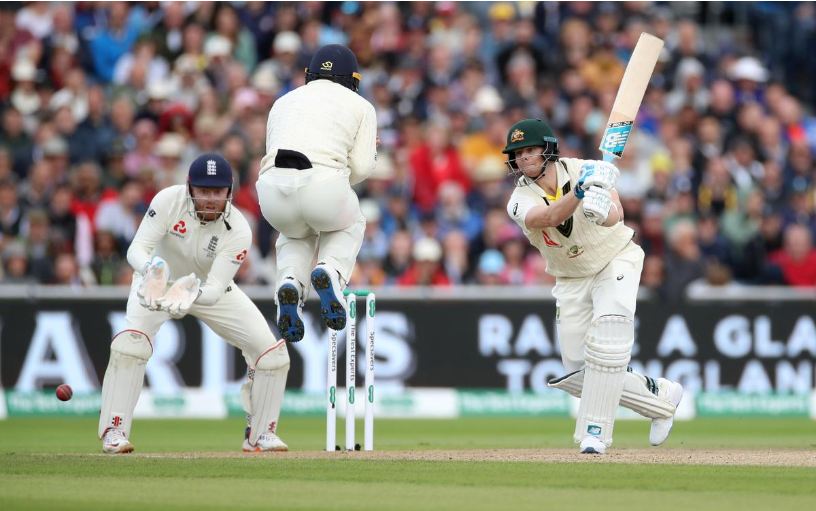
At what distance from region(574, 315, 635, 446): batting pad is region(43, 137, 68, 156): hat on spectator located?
7.75m

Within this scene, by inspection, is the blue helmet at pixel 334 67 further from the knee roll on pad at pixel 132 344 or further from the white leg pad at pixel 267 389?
the knee roll on pad at pixel 132 344

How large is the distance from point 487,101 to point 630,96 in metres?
7.45

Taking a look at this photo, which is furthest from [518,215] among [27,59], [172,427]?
[27,59]

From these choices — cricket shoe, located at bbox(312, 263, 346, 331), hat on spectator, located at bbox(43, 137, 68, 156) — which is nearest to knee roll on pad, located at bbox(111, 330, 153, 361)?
cricket shoe, located at bbox(312, 263, 346, 331)

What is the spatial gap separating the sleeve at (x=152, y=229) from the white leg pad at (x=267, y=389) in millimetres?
1077

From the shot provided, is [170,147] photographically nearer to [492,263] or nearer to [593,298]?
[492,263]

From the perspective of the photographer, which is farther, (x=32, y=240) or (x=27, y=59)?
(x=27, y=59)

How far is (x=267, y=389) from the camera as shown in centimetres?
965

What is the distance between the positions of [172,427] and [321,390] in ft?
5.78

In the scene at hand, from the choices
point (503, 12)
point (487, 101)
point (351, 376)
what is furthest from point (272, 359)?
point (503, 12)

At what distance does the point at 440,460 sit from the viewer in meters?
8.80

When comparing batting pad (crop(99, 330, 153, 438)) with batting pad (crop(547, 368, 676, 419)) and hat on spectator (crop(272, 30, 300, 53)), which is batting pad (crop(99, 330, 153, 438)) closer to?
batting pad (crop(547, 368, 676, 419))

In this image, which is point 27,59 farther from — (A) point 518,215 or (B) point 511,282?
(A) point 518,215

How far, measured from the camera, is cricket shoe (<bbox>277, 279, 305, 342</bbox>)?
858cm
